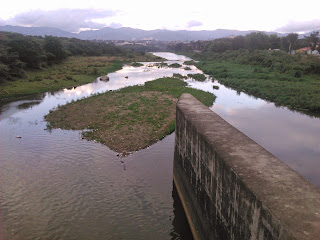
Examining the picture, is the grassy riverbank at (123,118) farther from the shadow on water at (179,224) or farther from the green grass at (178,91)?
the shadow on water at (179,224)

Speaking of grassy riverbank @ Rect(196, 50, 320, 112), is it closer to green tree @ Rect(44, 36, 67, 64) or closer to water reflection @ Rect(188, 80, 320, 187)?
water reflection @ Rect(188, 80, 320, 187)

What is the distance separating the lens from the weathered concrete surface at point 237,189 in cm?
494

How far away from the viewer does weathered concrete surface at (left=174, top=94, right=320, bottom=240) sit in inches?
194

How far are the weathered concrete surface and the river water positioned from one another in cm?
210

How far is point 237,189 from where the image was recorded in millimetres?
6219

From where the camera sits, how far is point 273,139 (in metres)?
18.7

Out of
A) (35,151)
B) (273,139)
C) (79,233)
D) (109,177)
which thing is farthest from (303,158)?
(35,151)

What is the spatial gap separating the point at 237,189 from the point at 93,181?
8.65 meters

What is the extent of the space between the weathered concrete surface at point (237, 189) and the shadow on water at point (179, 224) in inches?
13.7

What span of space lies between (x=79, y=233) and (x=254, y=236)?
270 inches

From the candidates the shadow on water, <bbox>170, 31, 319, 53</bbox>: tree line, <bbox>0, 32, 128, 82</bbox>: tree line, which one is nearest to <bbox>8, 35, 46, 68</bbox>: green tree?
<bbox>0, 32, 128, 82</bbox>: tree line

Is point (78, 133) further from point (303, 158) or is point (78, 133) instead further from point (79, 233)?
point (303, 158)

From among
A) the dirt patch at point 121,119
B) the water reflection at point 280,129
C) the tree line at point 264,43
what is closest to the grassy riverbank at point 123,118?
the dirt patch at point 121,119

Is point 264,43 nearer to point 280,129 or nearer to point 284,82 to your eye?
point 284,82
